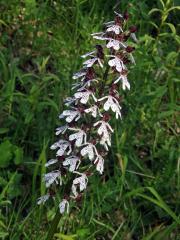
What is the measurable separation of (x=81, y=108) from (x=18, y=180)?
Answer: 47.1 inches

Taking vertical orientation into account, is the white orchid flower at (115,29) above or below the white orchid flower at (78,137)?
above

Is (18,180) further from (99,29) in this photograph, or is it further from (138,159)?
(99,29)

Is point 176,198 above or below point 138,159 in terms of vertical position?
below

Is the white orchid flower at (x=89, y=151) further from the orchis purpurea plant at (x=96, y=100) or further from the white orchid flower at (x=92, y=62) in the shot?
the white orchid flower at (x=92, y=62)

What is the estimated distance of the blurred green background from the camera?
3553 mm

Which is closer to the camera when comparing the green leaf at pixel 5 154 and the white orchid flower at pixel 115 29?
the white orchid flower at pixel 115 29

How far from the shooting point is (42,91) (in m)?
4.31

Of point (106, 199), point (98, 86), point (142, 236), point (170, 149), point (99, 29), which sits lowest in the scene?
point (142, 236)

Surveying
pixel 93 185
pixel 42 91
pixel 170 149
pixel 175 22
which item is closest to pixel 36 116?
pixel 42 91

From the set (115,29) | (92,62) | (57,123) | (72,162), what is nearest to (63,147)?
(72,162)

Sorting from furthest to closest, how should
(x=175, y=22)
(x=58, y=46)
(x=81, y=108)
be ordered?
(x=175, y=22) → (x=58, y=46) → (x=81, y=108)

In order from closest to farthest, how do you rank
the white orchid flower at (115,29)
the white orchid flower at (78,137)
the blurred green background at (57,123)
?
the white orchid flower at (115,29) → the white orchid flower at (78,137) → the blurred green background at (57,123)

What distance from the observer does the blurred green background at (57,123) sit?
355 cm

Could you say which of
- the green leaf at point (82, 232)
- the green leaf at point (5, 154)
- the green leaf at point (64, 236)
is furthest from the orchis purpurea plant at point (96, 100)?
the green leaf at point (5, 154)
